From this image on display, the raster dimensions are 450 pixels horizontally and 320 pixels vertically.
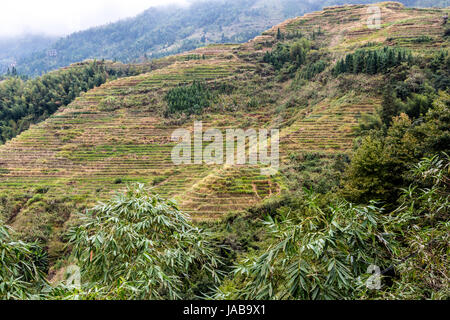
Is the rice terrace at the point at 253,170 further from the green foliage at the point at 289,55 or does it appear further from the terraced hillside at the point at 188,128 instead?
the green foliage at the point at 289,55

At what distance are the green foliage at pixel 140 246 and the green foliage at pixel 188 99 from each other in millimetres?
38204

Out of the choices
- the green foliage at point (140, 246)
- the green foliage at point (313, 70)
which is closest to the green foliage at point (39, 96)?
the green foliage at point (313, 70)

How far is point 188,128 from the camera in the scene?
39281 mm

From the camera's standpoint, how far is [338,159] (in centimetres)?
2178

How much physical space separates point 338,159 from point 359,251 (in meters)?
20.1

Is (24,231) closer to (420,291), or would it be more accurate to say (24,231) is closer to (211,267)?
(211,267)

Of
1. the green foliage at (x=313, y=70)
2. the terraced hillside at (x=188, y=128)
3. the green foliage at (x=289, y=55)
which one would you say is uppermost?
the green foliage at (x=289, y=55)

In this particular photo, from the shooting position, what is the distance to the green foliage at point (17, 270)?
2.69 metres

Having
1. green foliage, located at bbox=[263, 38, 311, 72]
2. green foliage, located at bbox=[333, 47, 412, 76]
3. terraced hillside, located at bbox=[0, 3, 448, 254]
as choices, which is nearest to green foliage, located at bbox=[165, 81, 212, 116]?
terraced hillside, located at bbox=[0, 3, 448, 254]

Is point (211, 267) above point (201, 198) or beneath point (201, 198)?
above

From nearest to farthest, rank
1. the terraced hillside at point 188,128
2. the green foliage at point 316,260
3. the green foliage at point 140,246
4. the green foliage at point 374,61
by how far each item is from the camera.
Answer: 1. the green foliage at point 316,260
2. the green foliage at point 140,246
3. the terraced hillside at point 188,128
4. the green foliage at point 374,61

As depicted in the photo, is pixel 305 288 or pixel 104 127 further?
pixel 104 127

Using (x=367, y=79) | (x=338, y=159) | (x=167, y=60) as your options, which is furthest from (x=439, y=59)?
(x=167, y=60)

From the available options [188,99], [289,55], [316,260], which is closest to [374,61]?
[289,55]
